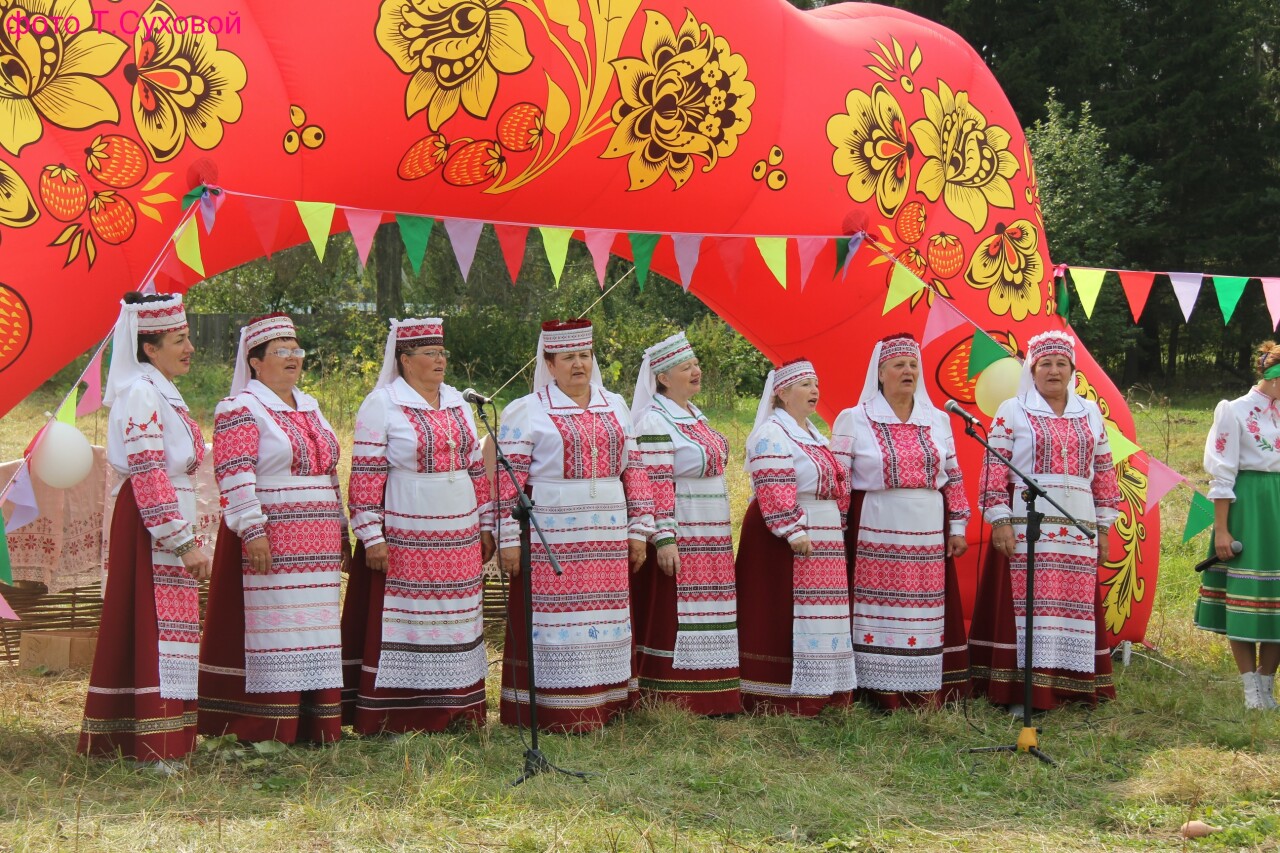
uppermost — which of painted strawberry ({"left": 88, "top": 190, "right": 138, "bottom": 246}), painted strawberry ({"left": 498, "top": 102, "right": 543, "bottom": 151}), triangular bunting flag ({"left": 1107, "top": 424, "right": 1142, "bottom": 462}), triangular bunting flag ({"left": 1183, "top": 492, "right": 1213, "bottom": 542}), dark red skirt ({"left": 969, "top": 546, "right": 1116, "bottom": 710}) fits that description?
painted strawberry ({"left": 498, "top": 102, "right": 543, "bottom": 151})

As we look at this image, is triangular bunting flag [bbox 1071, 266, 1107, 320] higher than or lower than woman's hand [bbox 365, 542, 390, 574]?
higher

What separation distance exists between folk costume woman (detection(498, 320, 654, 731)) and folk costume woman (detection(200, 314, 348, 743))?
0.70 m

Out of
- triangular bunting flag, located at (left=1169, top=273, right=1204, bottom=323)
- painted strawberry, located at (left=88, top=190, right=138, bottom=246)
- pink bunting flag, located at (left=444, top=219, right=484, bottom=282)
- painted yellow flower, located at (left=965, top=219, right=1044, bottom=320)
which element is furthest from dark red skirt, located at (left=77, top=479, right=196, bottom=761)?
triangular bunting flag, located at (left=1169, top=273, right=1204, bottom=323)

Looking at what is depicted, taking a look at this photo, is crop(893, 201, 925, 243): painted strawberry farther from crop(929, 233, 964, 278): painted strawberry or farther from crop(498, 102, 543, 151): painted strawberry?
crop(498, 102, 543, 151): painted strawberry

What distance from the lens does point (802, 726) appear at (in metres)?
5.24

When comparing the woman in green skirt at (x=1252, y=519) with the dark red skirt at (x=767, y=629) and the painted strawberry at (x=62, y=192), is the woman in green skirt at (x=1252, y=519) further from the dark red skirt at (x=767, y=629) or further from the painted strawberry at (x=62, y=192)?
the painted strawberry at (x=62, y=192)

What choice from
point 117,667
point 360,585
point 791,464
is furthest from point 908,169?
point 117,667

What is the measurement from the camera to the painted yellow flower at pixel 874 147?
5914mm

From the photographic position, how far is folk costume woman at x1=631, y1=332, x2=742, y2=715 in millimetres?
5355

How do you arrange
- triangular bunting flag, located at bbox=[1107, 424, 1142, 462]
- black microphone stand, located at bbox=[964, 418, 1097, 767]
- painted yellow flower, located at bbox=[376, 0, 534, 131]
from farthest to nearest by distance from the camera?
1. triangular bunting flag, located at bbox=[1107, 424, 1142, 462]
2. painted yellow flower, located at bbox=[376, 0, 534, 131]
3. black microphone stand, located at bbox=[964, 418, 1097, 767]

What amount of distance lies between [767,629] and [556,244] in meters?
1.78

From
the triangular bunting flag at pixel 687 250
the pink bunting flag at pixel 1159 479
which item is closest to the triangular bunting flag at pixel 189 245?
the triangular bunting flag at pixel 687 250

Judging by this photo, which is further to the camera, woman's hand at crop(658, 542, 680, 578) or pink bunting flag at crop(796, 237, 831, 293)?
pink bunting flag at crop(796, 237, 831, 293)

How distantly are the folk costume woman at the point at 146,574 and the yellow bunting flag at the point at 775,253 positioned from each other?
2356 mm
